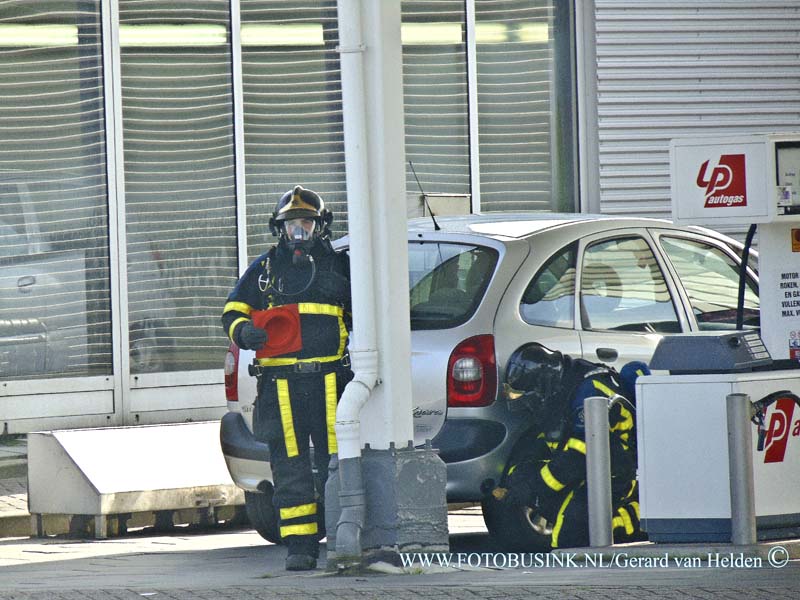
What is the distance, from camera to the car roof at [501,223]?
8672 mm

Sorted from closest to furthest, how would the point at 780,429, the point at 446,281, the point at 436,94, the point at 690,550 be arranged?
the point at 690,550 < the point at 780,429 < the point at 446,281 < the point at 436,94

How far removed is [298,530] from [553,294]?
1746 millimetres

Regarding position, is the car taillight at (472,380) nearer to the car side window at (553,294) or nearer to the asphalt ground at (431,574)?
the car side window at (553,294)

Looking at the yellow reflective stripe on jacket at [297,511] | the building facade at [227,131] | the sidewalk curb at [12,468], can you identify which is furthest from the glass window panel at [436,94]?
the yellow reflective stripe on jacket at [297,511]

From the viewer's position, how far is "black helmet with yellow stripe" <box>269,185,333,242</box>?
8195mm

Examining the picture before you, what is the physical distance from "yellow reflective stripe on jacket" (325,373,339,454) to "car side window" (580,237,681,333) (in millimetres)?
1359

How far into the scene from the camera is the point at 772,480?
7766 mm

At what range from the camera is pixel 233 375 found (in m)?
8.78

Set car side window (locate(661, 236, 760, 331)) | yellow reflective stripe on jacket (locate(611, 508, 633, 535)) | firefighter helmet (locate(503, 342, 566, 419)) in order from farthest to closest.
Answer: car side window (locate(661, 236, 760, 331)) → yellow reflective stripe on jacket (locate(611, 508, 633, 535)) → firefighter helmet (locate(503, 342, 566, 419))

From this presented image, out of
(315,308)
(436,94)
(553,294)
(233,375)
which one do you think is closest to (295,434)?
(315,308)

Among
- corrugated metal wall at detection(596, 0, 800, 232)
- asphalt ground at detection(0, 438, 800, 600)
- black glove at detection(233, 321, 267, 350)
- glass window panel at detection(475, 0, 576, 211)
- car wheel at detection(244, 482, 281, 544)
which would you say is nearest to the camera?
asphalt ground at detection(0, 438, 800, 600)

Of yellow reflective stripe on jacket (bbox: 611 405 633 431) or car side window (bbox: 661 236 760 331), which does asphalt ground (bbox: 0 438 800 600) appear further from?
car side window (bbox: 661 236 760 331)

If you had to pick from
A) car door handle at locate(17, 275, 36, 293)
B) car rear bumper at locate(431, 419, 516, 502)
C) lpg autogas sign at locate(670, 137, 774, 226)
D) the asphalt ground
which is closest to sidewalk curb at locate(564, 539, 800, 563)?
the asphalt ground

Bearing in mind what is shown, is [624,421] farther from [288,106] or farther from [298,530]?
[288,106]
